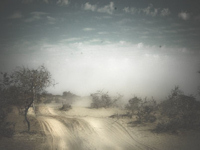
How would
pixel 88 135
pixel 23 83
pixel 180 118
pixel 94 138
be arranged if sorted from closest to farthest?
1. pixel 23 83
2. pixel 94 138
3. pixel 88 135
4. pixel 180 118

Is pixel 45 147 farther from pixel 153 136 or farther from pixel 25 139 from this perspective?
pixel 153 136

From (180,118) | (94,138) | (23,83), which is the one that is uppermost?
(23,83)

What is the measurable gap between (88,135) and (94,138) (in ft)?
3.07

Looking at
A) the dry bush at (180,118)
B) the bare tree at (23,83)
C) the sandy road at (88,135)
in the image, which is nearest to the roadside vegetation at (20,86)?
the bare tree at (23,83)

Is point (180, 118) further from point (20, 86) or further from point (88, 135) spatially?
point (20, 86)

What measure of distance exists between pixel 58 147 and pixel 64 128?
4.01 meters

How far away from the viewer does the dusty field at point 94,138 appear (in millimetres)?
10508

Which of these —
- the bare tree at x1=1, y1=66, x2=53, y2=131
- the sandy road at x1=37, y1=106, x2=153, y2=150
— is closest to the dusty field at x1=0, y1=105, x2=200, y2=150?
the sandy road at x1=37, y1=106, x2=153, y2=150

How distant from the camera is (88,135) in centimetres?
1323

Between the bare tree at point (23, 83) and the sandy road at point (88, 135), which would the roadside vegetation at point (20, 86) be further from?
the sandy road at point (88, 135)

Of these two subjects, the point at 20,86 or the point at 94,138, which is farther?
the point at 94,138

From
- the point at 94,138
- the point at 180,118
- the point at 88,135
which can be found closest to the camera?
the point at 94,138

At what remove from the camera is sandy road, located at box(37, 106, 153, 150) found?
11.0 m

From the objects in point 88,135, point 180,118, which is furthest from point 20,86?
point 180,118
